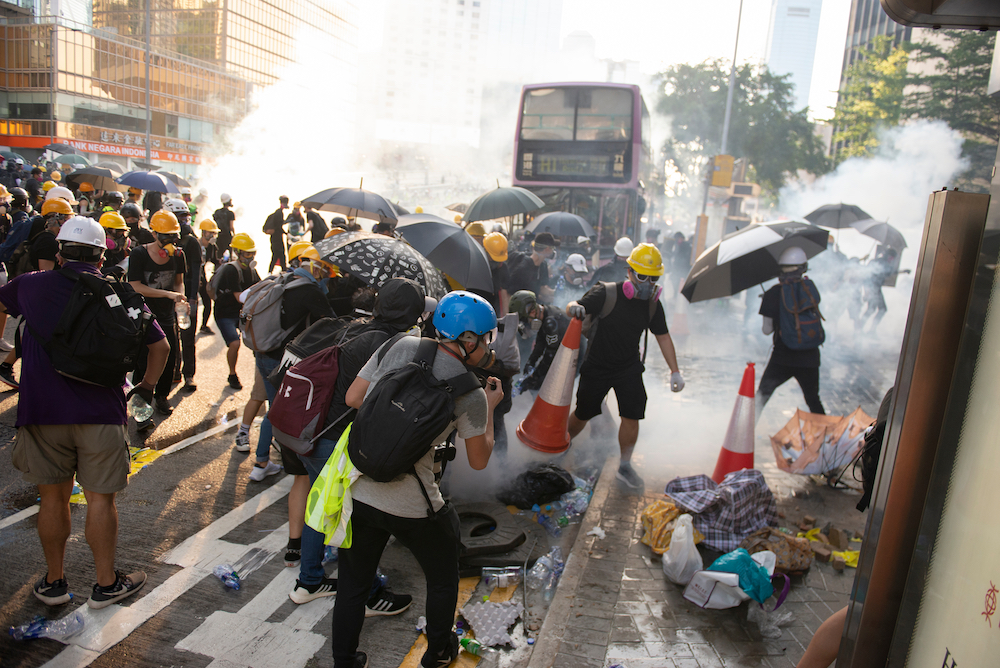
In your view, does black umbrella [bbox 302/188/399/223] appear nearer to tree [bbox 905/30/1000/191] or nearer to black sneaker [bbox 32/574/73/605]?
black sneaker [bbox 32/574/73/605]

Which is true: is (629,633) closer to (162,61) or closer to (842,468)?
(842,468)

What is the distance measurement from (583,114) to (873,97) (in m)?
18.2

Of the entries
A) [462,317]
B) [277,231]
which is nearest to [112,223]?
[462,317]

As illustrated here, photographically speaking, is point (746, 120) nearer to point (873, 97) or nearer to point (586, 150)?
point (873, 97)

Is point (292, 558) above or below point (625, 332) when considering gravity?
below

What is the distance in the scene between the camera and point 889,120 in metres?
24.2

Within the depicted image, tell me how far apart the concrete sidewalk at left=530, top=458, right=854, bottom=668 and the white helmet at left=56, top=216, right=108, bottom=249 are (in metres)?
2.79

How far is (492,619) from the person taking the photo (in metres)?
3.34

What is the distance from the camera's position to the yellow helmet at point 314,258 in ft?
14.8

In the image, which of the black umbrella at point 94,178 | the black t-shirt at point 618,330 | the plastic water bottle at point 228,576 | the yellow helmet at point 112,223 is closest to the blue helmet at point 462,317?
the plastic water bottle at point 228,576

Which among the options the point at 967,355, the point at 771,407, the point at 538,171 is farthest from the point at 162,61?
the point at 967,355

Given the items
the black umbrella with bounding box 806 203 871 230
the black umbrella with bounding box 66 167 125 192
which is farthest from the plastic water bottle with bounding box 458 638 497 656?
the black umbrella with bounding box 66 167 125 192

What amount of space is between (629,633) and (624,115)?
11.2 metres

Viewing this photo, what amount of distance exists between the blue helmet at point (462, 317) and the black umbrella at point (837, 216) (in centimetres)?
1064
